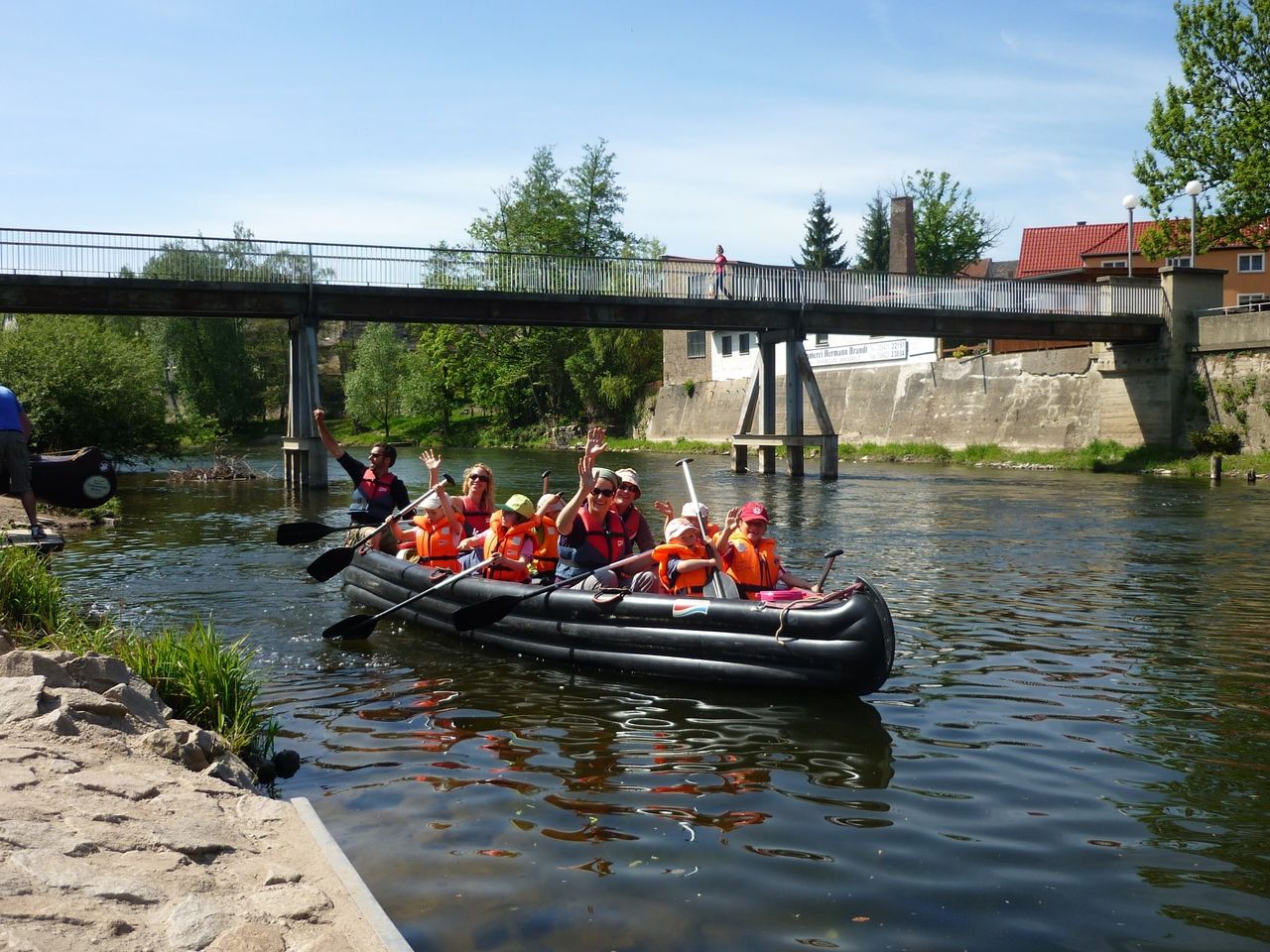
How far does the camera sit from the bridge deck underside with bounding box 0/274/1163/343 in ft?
80.2

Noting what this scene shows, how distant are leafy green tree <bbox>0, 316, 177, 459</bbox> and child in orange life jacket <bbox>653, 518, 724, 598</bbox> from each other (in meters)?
22.5

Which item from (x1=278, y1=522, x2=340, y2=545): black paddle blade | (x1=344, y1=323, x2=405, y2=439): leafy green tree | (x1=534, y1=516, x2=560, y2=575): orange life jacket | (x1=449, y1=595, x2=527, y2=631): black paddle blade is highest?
→ (x1=344, y1=323, x2=405, y2=439): leafy green tree

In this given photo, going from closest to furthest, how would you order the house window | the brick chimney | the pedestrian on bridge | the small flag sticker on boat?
the small flag sticker on boat
the pedestrian on bridge
the brick chimney
the house window

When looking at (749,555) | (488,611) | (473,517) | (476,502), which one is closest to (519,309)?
(476,502)

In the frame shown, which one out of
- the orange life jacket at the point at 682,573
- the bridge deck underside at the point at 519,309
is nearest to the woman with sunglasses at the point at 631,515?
the orange life jacket at the point at 682,573

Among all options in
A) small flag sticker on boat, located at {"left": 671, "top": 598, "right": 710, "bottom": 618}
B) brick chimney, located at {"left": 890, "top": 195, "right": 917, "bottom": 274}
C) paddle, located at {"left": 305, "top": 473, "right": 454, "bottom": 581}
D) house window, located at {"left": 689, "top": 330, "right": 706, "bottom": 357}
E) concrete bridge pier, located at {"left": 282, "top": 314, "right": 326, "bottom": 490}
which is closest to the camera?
small flag sticker on boat, located at {"left": 671, "top": 598, "right": 710, "bottom": 618}

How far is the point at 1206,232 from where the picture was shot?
1329 inches

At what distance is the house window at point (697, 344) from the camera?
2109 inches

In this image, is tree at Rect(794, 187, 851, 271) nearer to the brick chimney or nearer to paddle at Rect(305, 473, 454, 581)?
the brick chimney

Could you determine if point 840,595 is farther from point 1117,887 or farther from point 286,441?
point 286,441

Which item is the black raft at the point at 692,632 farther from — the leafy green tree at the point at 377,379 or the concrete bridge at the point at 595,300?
the leafy green tree at the point at 377,379

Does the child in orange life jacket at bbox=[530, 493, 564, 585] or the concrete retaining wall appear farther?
the concrete retaining wall

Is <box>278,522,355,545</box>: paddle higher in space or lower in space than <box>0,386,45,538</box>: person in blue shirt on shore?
lower

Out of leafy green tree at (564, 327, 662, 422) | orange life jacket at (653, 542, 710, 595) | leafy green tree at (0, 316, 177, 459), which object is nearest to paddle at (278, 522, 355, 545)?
orange life jacket at (653, 542, 710, 595)
